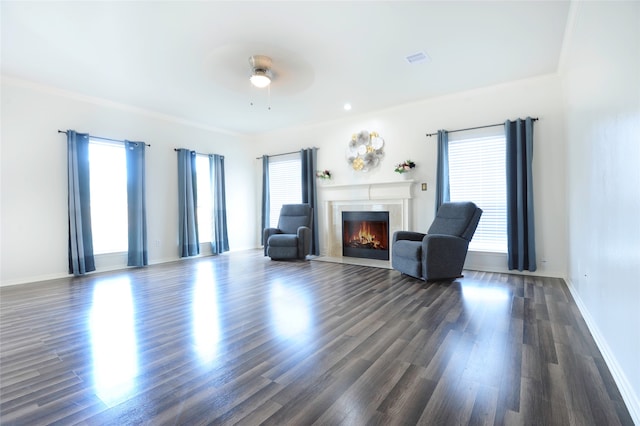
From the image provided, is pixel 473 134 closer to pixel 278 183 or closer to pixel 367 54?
pixel 367 54

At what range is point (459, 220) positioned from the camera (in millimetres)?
4227

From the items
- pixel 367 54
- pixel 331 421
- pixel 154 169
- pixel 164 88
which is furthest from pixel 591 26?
pixel 154 169

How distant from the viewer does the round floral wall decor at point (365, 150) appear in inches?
226

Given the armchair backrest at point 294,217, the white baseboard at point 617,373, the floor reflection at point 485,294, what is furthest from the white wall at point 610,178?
the armchair backrest at point 294,217

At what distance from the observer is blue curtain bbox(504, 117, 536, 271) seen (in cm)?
423

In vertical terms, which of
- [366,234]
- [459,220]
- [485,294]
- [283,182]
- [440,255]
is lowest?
[485,294]

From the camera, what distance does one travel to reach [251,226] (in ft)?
25.4

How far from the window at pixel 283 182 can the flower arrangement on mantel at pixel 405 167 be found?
7.90 ft

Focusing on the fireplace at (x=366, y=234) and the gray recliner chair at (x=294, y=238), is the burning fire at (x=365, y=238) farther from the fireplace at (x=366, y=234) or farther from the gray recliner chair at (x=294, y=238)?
the gray recliner chair at (x=294, y=238)

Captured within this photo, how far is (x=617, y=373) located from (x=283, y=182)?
625 centimetres

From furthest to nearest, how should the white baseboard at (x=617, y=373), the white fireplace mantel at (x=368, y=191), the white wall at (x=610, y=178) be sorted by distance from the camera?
the white fireplace mantel at (x=368, y=191) < the white wall at (x=610, y=178) < the white baseboard at (x=617, y=373)

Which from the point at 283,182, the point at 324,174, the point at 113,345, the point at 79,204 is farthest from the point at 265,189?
the point at 113,345

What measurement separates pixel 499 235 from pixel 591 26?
294 cm

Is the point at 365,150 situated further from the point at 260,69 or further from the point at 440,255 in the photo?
the point at 260,69
